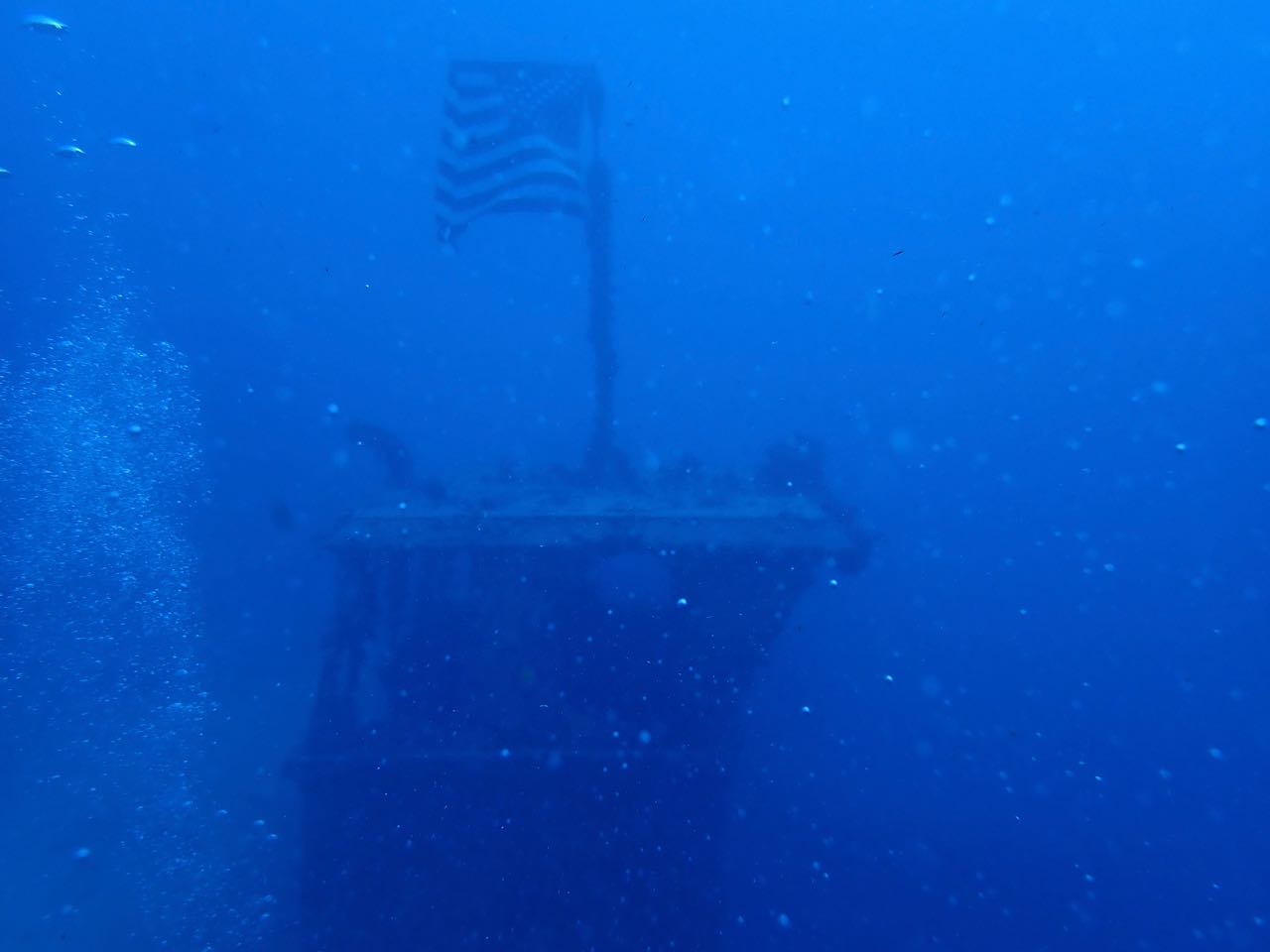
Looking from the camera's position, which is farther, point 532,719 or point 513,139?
point 513,139

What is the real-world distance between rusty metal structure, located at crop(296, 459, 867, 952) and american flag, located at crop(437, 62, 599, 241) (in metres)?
→ 2.24

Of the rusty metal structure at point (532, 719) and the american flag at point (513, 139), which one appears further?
the american flag at point (513, 139)

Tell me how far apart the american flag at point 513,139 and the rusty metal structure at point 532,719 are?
2.24 metres

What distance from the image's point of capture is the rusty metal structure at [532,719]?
4.18 meters

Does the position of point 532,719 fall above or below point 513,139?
below

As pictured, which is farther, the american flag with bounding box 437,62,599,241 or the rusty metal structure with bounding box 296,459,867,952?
the american flag with bounding box 437,62,599,241

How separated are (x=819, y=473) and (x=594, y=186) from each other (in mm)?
2755

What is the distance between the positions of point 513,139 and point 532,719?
4085 mm

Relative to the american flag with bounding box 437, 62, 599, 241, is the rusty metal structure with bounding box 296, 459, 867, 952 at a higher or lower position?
lower

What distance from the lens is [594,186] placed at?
5211 millimetres

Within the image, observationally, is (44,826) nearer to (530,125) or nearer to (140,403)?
(140,403)

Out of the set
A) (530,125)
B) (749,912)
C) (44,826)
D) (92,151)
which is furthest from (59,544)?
(749,912)

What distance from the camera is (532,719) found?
4379mm

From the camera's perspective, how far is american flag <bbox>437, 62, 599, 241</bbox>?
4918 mm
